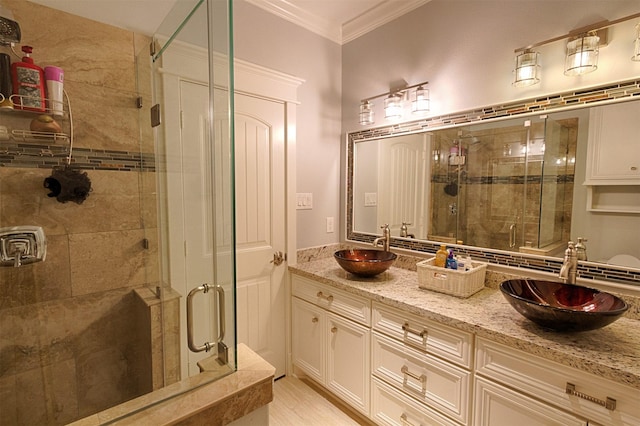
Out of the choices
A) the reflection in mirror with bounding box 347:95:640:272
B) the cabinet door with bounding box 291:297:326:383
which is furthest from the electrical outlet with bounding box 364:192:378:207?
the cabinet door with bounding box 291:297:326:383

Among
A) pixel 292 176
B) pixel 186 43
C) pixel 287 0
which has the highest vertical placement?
pixel 287 0

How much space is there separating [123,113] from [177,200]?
1.99ft

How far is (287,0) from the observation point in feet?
6.92

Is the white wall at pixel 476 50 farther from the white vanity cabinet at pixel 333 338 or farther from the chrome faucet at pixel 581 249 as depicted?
the white vanity cabinet at pixel 333 338

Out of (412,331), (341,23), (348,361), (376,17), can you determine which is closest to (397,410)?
(348,361)

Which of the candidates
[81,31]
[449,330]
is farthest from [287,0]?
[449,330]

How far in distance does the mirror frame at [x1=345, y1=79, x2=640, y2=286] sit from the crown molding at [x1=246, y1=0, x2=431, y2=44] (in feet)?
2.50

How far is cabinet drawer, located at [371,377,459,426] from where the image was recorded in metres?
1.49

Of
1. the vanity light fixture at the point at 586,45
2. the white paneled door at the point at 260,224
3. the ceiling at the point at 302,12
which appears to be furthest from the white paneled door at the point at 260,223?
the vanity light fixture at the point at 586,45

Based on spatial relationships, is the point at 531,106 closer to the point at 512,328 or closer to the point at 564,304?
the point at 564,304

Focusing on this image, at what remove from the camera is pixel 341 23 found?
2.42m

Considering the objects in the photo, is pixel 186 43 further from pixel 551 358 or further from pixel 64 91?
pixel 551 358

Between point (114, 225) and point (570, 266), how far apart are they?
7.56 feet

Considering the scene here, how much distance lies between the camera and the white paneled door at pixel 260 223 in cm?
207
